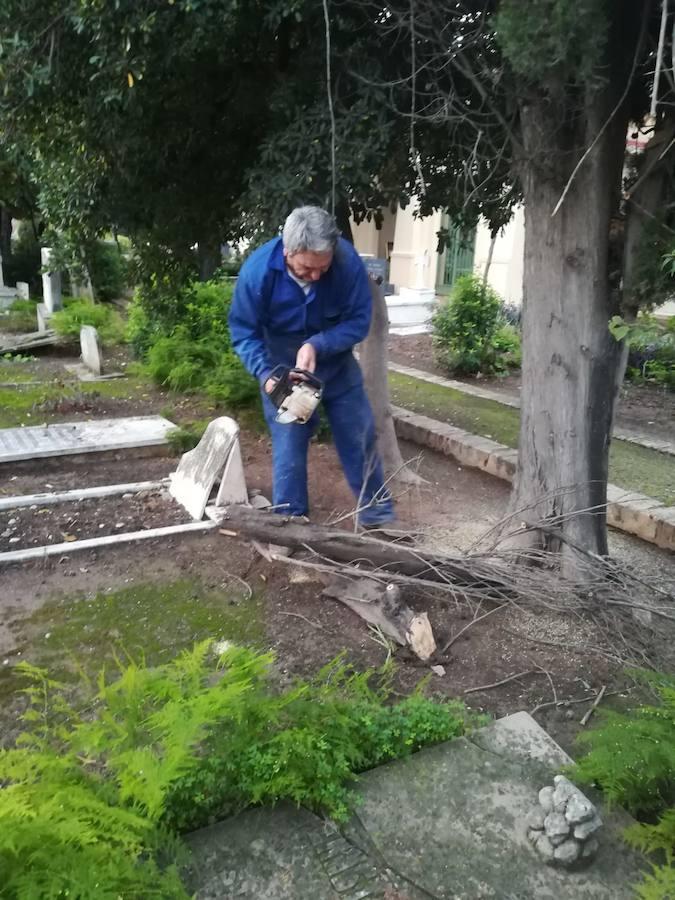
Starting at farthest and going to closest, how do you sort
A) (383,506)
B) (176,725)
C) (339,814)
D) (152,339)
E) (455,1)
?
(152,339), (383,506), (455,1), (339,814), (176,725)

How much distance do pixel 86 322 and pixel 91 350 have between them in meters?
1.78

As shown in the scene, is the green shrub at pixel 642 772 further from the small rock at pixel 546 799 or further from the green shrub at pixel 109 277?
the green shrub at pixel 109 277

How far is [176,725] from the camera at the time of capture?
205cm

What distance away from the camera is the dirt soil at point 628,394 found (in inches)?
297

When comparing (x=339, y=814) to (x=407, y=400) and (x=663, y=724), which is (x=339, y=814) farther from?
(x=407, y=400)

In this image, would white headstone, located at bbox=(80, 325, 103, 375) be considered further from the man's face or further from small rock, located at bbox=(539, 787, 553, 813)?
small rock, located at bbox=(539, 787, 553, 813)

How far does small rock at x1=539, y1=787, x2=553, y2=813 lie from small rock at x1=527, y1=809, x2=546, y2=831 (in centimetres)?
2

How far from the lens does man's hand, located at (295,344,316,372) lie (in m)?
3.77

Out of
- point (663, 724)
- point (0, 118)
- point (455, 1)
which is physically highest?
point (455, 1)

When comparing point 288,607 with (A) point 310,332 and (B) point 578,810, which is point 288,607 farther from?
(B) point 578,810

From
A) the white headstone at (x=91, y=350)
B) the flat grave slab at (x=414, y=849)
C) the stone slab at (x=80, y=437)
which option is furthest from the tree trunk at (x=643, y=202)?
the white headstone at (x=91, y=350)

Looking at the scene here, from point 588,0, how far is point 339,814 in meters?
2.98

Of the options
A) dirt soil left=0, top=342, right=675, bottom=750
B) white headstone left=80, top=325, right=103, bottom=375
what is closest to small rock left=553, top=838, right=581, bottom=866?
dirt soil left=0, top=342, right=675, bottom=750

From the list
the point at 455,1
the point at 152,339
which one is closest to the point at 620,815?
the point at 455,1
